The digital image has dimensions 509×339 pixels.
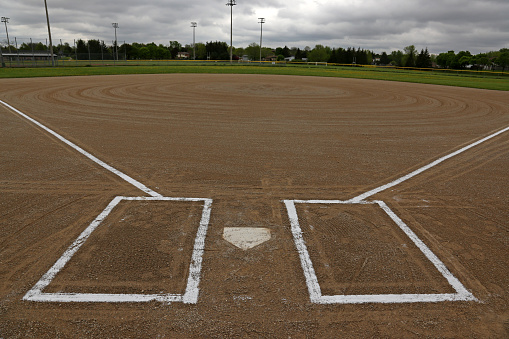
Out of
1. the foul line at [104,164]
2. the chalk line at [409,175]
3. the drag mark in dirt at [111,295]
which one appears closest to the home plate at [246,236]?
the drag mark in dirt at [111,295]

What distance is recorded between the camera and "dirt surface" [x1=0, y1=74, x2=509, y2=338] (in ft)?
10.9

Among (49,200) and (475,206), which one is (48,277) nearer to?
(49,200)

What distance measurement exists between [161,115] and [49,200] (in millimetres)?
8307

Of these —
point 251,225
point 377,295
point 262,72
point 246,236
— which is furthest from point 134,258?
point 262,72

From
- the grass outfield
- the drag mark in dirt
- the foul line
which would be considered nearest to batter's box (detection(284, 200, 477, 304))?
the drag mark in dirt

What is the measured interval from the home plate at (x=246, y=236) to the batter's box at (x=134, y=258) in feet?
1.19

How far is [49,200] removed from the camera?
18.7 feet

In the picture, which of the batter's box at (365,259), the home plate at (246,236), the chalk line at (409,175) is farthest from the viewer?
the chalk line at (409,175)

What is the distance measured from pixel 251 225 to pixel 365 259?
1.63m

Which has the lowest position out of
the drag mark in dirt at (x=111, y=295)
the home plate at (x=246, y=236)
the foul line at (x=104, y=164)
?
the drag mark in dirt at (x=111, y=295)

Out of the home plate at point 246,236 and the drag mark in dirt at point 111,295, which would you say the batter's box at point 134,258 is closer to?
the drag mark in dirt at point 111,295

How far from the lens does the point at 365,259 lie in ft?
14.0

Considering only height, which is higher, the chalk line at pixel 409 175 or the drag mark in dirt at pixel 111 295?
the chalk line at pixel 409 175

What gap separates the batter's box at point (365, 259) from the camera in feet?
12.0
